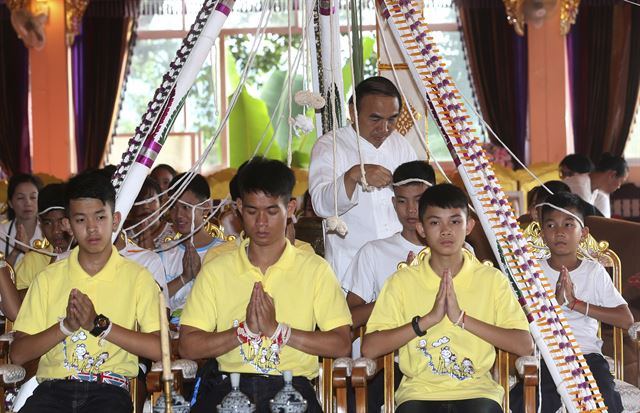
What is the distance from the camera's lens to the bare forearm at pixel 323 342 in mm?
3176

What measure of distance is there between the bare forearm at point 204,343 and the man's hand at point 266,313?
13 centimetres

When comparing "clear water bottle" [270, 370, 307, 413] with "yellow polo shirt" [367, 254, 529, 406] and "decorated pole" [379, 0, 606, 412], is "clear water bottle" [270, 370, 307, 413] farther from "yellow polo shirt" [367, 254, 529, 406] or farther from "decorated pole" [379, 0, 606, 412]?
"decorated pole" [379, 0, 606, 412]

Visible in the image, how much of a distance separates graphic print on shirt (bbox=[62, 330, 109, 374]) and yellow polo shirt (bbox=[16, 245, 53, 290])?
52.5 inches

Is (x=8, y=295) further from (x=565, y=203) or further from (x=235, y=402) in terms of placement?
(x=565, y=203)

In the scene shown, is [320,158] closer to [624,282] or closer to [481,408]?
[481,408]

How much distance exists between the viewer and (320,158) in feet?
13.6

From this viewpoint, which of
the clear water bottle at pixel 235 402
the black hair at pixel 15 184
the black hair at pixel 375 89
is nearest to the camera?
the clear water bottle at pixel 235 402

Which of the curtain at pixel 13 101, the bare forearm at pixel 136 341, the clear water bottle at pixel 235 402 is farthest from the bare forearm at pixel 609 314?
the curtain at pixel 13 101

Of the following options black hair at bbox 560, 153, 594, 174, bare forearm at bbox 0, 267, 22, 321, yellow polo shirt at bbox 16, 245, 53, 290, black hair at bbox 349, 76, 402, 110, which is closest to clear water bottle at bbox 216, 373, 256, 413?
bare forearm at bbox 0, 267, 22, 321

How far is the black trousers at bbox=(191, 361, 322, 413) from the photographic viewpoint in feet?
10.5

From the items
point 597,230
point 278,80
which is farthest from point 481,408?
point 278,80

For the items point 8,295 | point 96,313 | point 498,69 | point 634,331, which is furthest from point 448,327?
point 498,69

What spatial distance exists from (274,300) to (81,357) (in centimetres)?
63

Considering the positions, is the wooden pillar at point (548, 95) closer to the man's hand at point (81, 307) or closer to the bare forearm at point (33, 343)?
the bare forearm at point (33, 343)
